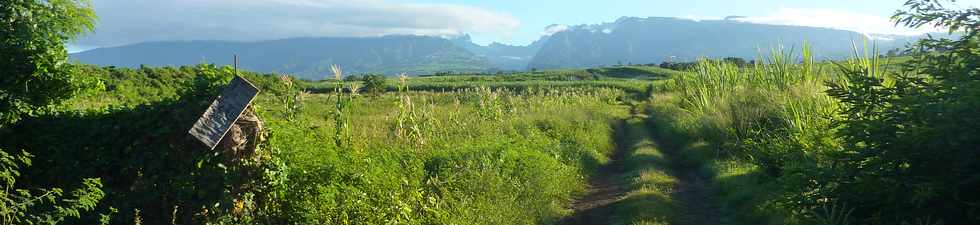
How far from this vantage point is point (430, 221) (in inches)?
327

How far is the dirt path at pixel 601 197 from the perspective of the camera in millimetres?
10012

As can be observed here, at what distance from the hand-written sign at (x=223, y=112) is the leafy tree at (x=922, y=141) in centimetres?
599

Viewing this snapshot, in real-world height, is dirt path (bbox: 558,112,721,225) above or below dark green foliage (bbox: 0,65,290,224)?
below

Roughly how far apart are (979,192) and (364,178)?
6.08 metres

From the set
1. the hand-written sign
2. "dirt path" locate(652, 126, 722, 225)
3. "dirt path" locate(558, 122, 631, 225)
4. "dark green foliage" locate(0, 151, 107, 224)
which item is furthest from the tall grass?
"dark green foliage" locate(0, 151, 107, 224)

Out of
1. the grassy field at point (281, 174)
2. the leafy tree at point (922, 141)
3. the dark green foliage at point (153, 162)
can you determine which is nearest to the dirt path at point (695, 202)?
the grassy field at point (281, 174)

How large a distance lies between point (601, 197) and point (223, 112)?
7846 millimetres

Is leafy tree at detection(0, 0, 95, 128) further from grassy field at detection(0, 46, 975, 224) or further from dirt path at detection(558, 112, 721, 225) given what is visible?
dirt path at detection(558, 112, 721, 225)

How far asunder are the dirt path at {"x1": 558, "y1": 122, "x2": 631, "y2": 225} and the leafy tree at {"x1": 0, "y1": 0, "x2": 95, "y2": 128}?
23.3ft

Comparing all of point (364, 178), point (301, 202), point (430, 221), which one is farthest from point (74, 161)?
point (430, 221)

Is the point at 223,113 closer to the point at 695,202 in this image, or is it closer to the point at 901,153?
the point at 901,153

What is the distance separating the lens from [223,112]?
5723 millimetres

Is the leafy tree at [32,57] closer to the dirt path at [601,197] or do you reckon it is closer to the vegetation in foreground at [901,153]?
the dirt path at [601,197]

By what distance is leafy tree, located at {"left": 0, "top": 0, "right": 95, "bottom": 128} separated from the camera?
6.95 metres
